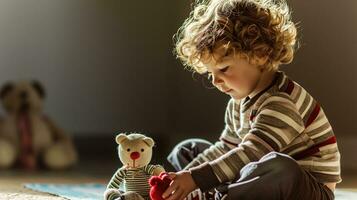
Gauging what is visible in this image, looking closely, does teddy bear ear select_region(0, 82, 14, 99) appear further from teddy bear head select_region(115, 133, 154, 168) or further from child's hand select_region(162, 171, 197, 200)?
child's hand select_region(162, 171, 197, 200)

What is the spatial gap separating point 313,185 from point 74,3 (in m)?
1.30

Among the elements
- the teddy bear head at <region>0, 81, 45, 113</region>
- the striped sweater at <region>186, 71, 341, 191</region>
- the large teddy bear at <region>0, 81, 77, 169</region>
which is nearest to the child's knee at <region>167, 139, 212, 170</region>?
the striped sweater at <region>186, 71, 341, 191</region>

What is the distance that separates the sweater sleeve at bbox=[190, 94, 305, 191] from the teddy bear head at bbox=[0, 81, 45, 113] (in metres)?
1.04

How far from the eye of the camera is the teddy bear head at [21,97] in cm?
190

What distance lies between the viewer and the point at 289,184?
3.14ft

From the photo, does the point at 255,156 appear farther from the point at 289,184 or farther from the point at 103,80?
the point at 103,80

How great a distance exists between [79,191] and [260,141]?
48 cm

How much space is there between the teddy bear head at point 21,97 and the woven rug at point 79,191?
1.76ft

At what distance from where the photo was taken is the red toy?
93cm

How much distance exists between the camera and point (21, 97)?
1.90 meters

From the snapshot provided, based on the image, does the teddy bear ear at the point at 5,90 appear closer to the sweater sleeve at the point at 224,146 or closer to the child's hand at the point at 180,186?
the sweater sleeve at the point at 224,146

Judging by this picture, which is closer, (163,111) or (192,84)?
(192,84)

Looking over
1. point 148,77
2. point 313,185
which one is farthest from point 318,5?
point 313,185

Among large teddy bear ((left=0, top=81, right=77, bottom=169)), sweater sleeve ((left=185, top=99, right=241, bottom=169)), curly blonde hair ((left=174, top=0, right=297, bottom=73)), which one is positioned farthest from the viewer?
large teddy bear ((left=0, top=81, right=77, bottom=169))
